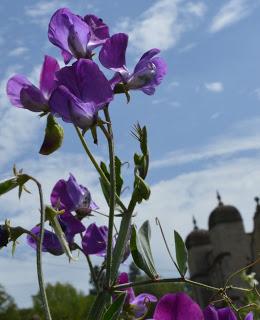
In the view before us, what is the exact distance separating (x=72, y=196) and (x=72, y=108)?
298mm

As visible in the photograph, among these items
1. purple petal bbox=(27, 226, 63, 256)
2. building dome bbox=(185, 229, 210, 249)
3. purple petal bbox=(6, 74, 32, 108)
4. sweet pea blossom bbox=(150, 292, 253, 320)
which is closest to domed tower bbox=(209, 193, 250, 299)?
building dome bbox=(185, 229, 210, 249)

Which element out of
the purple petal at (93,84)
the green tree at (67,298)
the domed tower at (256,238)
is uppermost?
the green tree at (67,298)

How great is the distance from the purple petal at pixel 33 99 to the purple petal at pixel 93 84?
0.12m

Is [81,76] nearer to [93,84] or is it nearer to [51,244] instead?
[93,84]

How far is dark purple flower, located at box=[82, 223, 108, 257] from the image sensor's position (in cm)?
142

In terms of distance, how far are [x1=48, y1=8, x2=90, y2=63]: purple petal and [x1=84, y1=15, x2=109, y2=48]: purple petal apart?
2 cm

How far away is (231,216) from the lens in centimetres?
2950

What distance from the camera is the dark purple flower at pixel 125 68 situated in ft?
4.28

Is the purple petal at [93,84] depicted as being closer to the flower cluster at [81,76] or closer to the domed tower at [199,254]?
the flower cluster at [81,76]

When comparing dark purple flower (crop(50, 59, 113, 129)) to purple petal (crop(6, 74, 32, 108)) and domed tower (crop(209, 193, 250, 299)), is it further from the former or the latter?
domed tower (crop(209, 193, 250, 299))

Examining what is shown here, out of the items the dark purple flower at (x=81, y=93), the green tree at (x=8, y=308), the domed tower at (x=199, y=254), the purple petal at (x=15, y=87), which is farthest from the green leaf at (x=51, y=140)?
the green tree at (x=8, y=308)

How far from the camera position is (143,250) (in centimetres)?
120

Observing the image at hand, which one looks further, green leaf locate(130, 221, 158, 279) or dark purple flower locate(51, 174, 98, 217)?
dark purple flower locate(51, 174, 98, 217)

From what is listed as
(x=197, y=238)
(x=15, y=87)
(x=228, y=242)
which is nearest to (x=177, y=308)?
(x=15, y=87)
